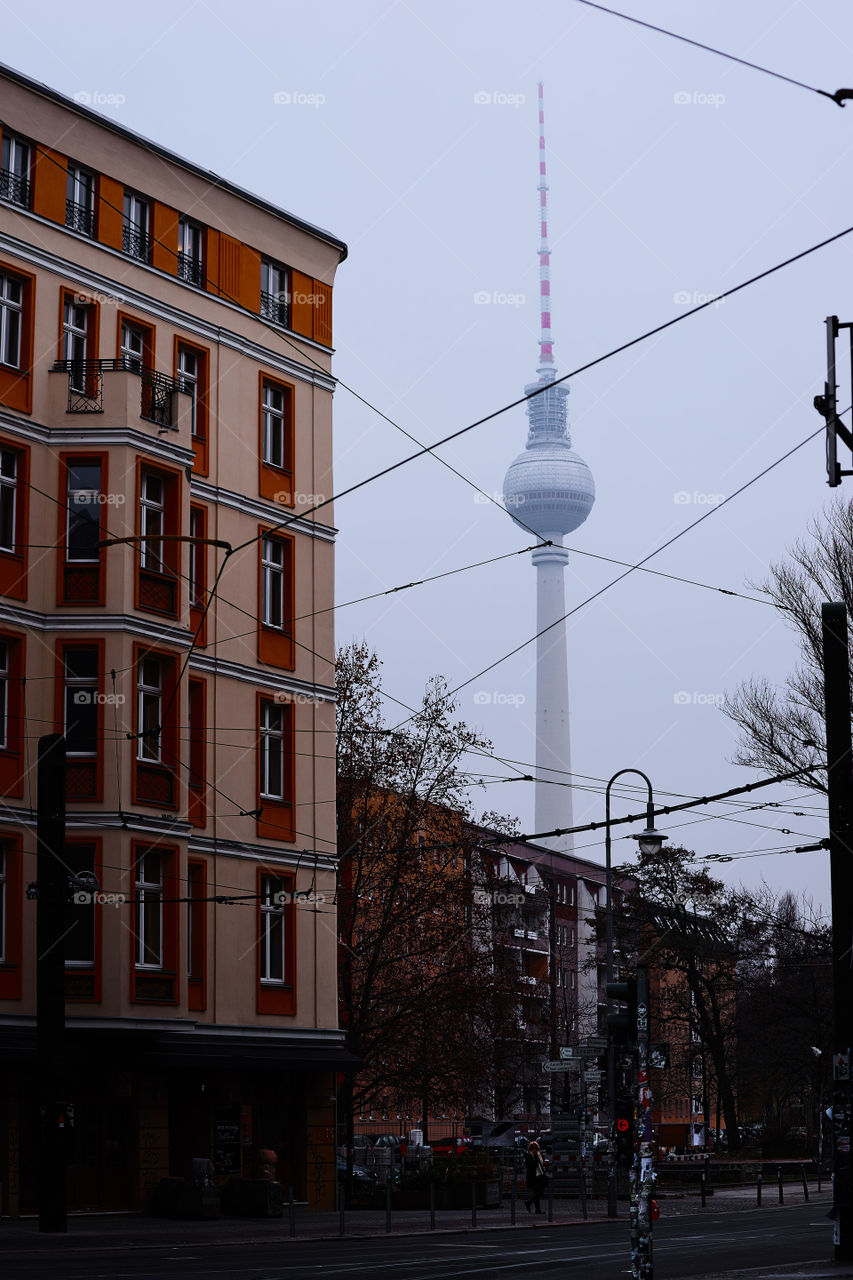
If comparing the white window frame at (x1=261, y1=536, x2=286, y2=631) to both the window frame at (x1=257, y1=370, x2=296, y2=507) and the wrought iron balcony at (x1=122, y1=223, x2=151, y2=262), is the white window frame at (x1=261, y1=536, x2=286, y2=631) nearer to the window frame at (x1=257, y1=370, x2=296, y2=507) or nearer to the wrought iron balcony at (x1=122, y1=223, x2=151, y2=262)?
the window frame at (x1=257, y1=370, x2=296, y2=507)

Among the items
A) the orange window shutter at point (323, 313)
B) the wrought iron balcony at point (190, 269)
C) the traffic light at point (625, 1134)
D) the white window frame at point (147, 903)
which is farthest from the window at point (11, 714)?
the traffic light at point (625, 1134)

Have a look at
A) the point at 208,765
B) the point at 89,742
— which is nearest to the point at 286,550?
the point at 208,765

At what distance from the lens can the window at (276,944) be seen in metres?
38.1

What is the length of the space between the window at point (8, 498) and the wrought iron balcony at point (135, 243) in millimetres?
5379

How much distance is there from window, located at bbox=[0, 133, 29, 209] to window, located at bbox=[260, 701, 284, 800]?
11.6 meters

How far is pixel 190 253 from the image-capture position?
3862cm

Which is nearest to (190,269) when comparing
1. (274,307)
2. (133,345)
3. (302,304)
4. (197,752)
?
(133,345)

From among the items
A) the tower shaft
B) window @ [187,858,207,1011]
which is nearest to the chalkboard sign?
window @ [187,858,207,1011]

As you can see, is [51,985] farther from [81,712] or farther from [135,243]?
[135,243]

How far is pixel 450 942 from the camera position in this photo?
4697cm

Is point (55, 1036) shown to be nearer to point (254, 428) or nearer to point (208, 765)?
point (208, 765)

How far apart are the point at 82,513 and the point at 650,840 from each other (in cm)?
1206

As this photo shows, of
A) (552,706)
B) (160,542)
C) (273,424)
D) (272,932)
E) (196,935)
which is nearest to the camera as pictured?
(160,542)

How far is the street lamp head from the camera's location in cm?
3175
